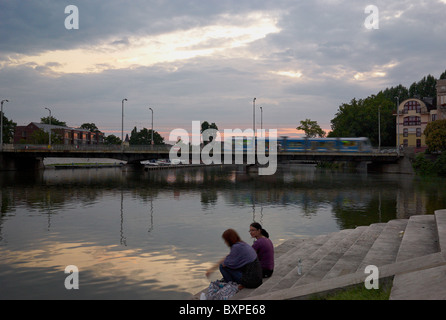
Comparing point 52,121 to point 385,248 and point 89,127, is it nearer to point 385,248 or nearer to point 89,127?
point 89,127

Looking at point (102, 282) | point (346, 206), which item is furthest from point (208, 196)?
point (102, 282)

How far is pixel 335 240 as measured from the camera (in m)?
15.2

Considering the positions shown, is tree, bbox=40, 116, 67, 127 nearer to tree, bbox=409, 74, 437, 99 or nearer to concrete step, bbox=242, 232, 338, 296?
tree, bbox=409, 74, 437, 99

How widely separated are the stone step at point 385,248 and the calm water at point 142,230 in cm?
467

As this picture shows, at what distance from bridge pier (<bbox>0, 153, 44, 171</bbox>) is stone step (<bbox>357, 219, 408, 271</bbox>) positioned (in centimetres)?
7789

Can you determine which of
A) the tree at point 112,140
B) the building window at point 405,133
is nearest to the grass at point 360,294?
the building window at point 405,133

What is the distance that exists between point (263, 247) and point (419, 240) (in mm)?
5120

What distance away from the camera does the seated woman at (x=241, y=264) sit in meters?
9.05

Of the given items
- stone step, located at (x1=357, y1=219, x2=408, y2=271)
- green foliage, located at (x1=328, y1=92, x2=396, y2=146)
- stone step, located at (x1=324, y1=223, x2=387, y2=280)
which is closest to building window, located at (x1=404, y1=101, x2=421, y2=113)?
green foliage, located at (x1=328, y1=92, x2=396, y2=146)

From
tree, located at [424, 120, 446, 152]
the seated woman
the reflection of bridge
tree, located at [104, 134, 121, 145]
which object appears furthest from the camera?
tree, located at [104, 134, 121, 145]

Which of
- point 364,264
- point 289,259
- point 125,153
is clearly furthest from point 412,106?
point 364,264

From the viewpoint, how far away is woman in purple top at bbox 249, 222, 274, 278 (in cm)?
974
